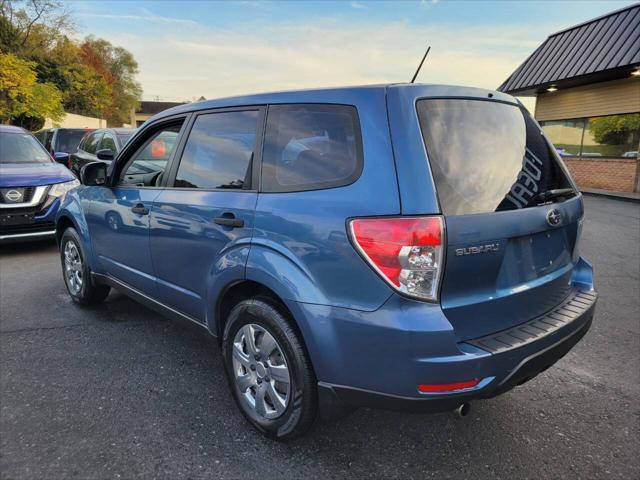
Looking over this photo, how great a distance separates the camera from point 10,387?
10.1ft

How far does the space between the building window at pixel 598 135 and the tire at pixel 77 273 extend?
15309 millimetres

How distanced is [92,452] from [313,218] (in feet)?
5.43

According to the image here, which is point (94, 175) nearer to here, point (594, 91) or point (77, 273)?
point (77, 273)

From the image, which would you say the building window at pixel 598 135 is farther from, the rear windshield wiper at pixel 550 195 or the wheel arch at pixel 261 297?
the wheel arch at pixel 261 297

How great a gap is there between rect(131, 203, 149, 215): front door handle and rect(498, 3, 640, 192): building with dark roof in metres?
15.1

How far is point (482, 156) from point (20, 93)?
32274mm

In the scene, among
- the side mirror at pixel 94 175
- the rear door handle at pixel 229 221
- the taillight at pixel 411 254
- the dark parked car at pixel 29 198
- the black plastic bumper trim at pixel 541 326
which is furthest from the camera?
the dark parked car at pixel 29 198

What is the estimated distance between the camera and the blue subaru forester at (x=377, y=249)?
1.96m

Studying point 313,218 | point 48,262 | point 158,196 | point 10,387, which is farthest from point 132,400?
point 48,262

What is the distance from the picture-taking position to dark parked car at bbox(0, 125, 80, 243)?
635 centimetres

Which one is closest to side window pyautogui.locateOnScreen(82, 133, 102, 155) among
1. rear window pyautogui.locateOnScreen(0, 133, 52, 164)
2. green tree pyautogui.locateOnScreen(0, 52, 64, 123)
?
rear window pyautogui.locateOnScreen(0, 133, 52, 164)

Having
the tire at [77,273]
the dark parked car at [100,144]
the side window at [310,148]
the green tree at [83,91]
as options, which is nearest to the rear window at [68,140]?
the dark parked car at [100,144]

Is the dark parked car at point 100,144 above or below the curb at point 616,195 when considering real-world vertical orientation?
above

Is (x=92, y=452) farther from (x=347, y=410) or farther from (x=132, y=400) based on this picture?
(x=347, y=410)
